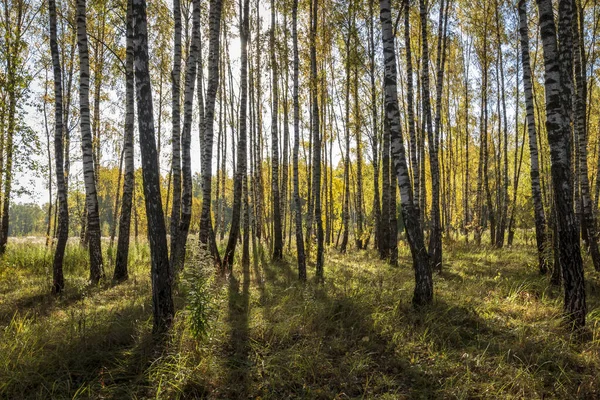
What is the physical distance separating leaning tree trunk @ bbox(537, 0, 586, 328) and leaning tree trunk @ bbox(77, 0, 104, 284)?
917 centimetres

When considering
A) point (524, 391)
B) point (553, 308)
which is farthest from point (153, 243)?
point (553, 308)

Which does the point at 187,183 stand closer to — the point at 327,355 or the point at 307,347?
the point at 307,347

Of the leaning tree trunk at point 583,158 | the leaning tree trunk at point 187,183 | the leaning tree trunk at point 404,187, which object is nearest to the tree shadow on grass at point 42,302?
the leaning tree trunk at point 187,183

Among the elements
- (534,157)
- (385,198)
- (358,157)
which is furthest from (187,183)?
(534,157)

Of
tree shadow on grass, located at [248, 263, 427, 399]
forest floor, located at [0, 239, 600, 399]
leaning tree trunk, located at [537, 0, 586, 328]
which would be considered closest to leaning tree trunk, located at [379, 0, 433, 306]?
forest floor, located at [0, 239, 600, 399]

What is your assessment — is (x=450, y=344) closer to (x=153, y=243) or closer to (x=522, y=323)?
(x=522, y=323)

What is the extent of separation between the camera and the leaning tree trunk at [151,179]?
445 centimetres

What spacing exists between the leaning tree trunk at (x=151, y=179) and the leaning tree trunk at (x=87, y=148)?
4.48 metres

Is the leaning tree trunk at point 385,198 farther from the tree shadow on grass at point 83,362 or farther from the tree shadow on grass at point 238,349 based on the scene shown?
the tree shadow on grass at point 83,362

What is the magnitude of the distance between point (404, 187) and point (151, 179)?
4.07 metres

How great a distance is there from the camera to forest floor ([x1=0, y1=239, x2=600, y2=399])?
3551 mm

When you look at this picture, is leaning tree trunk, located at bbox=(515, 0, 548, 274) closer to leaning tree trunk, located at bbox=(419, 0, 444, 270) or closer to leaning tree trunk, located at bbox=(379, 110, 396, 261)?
leaning tree trunk, located at bbox=(419, 0, 444, 270)

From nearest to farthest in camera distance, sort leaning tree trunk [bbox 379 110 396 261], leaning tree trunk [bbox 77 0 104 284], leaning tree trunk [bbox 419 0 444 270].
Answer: leaning tree trunk [bbox 77 0 104 284]
leaning tree trunk [bbox 419 0 444 270]
leaning tree trunk [bbox 379 110 396 261]

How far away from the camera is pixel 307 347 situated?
→ 4.29 meters
